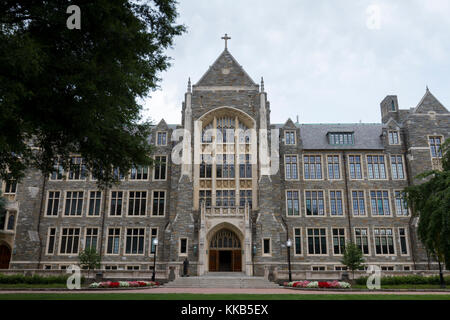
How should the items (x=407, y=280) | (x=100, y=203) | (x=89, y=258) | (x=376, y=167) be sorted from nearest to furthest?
(x=407, y=280) → (x=89, y=258) → (x=100, y=203) → (x=376, y=167)

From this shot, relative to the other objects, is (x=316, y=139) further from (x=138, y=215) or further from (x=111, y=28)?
(x=111, y=28)

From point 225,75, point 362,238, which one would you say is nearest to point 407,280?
point 362,238

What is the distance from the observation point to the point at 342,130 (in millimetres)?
36500

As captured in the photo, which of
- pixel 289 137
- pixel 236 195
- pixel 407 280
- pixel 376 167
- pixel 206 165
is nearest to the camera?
pixel 407 280

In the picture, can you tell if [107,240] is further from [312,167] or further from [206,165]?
[312,167]

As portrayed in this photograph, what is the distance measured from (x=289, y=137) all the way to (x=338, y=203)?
7.66m

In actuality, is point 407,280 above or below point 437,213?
below

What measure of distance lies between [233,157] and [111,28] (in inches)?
931

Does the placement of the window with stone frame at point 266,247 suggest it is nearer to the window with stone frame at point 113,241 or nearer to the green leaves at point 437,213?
the window with stone frame at point 113,241

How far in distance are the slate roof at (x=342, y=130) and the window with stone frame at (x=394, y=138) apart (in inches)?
37.7

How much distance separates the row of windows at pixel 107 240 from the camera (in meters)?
32.4

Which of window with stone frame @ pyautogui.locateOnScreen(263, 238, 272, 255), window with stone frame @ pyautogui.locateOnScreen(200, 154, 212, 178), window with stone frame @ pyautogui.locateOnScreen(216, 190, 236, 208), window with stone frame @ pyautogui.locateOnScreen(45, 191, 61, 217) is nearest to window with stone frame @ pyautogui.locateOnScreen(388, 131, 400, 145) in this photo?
window with stone frame @ pyautogui.locateOnScreen(263, 238, 272, 255)

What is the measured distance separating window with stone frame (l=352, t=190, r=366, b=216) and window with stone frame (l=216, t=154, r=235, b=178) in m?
11.5

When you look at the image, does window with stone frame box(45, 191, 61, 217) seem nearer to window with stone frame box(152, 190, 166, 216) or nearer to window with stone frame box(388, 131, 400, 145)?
window with stone frame box(152, 190, 166, 216)
